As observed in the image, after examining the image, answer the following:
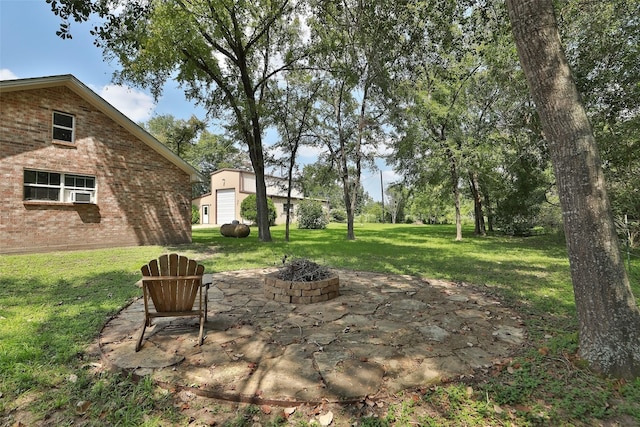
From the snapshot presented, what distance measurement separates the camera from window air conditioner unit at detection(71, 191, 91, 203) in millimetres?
10883

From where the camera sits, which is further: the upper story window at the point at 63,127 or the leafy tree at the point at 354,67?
the upper story window at the point at 63,127

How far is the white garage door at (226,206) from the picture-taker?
29.7 metres

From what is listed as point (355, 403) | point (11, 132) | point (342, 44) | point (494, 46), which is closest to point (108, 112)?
point (11, 132)

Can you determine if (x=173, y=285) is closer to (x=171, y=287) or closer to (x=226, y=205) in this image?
(x=171, y=287)

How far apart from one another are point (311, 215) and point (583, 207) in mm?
23837

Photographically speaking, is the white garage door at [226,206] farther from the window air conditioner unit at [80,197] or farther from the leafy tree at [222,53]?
the window air conditioner unit at [80,197]

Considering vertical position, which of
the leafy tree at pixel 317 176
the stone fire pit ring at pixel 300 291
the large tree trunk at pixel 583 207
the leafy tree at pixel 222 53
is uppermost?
the leafy tree at pixel 222 53

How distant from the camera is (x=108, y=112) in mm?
11500

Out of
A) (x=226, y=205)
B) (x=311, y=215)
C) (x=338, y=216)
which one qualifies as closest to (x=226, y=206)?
(x=226, y=205)

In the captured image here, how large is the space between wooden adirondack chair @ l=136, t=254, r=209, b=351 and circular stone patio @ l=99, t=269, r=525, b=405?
0.32 metres

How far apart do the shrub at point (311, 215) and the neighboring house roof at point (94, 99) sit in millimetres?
12898

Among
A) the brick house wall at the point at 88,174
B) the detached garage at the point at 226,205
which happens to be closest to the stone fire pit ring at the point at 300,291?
the brick house wall at the point at 88,174

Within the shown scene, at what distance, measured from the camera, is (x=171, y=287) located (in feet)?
10.5

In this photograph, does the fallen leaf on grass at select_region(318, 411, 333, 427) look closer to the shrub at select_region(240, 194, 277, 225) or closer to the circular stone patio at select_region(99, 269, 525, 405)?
the circular stone patio at select_region(99, 269, 525, 405)
